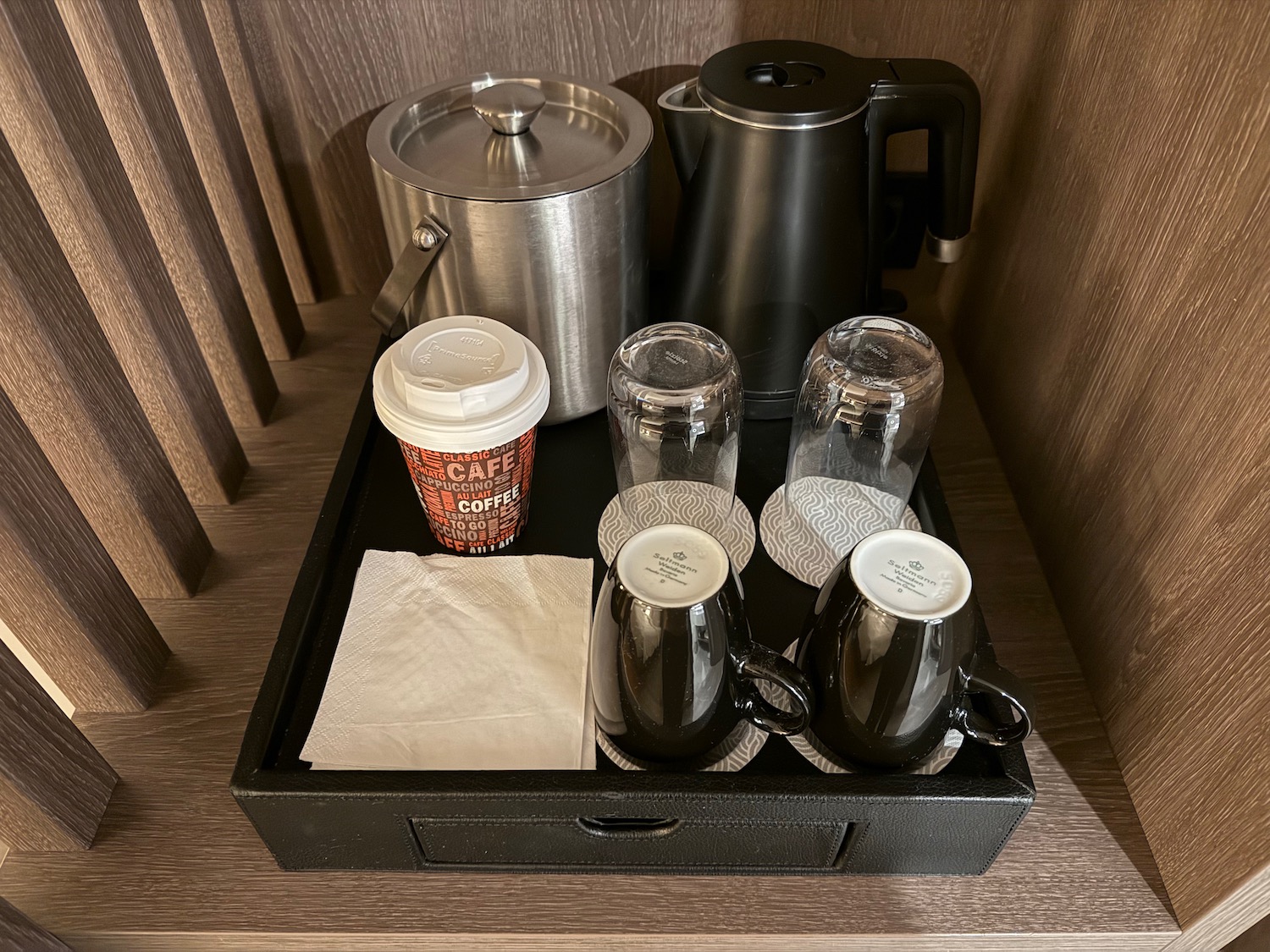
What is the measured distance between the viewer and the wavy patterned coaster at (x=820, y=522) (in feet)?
2.12

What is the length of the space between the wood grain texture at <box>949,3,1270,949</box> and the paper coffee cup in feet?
1.15

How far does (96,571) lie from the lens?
0.56m

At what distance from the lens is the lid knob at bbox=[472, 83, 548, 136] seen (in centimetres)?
64

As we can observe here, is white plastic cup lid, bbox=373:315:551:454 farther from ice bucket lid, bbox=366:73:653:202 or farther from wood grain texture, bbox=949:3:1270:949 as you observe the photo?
wood grain texture, bbox=949:3:1270:949

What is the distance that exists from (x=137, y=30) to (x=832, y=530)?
538 millimetres

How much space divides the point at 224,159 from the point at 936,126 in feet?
1.64

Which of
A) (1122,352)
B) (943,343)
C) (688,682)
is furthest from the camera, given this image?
(943,343)

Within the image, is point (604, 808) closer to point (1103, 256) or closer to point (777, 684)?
point (777, 684)

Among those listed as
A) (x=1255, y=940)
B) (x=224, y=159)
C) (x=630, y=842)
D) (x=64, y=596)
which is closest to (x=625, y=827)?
(x=630, y=842)

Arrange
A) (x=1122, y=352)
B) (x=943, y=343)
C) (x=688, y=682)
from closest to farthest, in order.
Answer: (x=688, y=682) < (x=1122, y=352) < (x=943, y=343)

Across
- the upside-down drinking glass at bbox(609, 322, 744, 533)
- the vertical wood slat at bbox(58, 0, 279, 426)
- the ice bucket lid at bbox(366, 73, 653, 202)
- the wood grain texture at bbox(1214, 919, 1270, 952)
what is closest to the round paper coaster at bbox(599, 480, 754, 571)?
the upside-down drinking glass at bbox(609, 322, 744, 533)

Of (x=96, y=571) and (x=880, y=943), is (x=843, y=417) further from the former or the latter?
(x=96, y=571)

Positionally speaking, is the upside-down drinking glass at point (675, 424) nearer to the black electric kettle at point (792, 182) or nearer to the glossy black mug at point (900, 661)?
the black electric kettle at point (792, 182)

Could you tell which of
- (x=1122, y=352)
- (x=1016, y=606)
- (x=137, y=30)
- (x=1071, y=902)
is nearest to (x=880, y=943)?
(x=1071, y=902)
